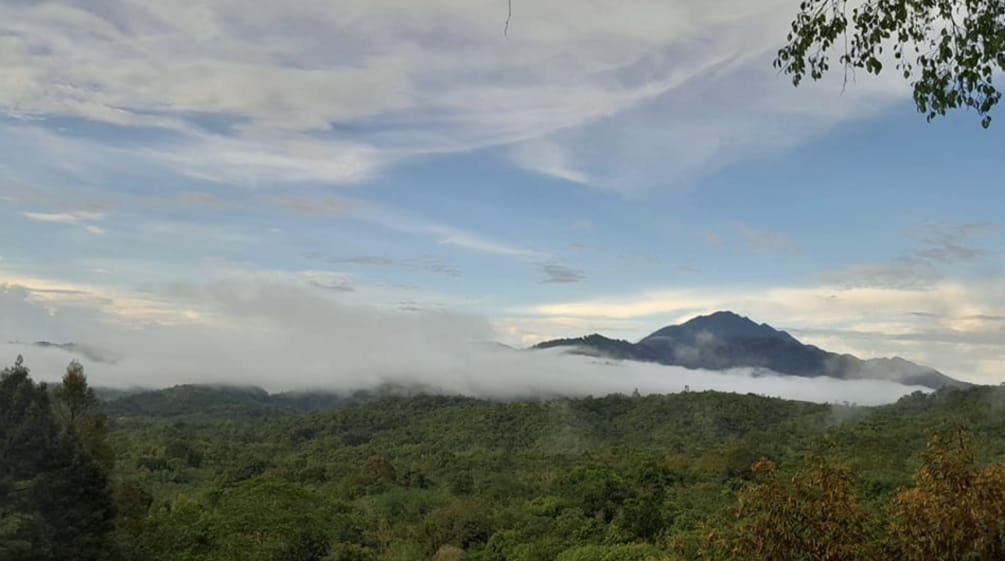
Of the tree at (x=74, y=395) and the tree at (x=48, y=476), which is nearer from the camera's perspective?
the tree at (x=48, y=476)

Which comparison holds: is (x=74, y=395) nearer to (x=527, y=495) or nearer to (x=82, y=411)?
(x=82, y=411)

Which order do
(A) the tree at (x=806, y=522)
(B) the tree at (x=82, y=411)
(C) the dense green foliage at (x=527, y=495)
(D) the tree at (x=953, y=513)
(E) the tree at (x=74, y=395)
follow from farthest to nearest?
1. (E) the tree at (x=74, y=395)
2. (B) the tree at (x=82, y=411)
3. (C) the dense green foliage at (x=527, y=495)
4. (A) the tree at (x=806, y=522)
5. (D) the tree at (x=953, y=513)

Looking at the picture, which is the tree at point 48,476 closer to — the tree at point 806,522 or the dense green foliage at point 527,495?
the dense green foliage at point 527,495

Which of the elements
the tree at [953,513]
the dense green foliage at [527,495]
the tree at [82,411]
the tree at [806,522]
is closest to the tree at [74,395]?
the tree at [82,411]

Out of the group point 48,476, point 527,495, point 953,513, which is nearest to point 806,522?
point 953,513

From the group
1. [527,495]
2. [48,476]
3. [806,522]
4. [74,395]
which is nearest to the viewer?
[806,522]

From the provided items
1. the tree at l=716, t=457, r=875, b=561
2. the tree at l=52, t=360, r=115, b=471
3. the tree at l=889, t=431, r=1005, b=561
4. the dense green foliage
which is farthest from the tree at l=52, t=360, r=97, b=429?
the tree at l=889, t=431, r=1005, b=561

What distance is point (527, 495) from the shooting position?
53.7 m

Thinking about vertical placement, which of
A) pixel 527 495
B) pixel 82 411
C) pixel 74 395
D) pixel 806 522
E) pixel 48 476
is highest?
pixel 74 395

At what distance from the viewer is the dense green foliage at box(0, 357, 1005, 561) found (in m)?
6.61

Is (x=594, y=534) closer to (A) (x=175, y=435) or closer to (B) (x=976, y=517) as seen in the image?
(B) (x=976, y=517)

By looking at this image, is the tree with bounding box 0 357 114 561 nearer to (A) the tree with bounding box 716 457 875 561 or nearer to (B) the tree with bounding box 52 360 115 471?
(B) the tree with bounding box 52 360 115 471

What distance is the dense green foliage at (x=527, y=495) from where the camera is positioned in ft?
21.7

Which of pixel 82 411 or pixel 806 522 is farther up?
pixel 806 522
